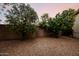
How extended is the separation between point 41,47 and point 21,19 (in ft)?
1.66

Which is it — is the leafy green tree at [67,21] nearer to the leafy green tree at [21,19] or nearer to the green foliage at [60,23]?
the green foliage at [60,23]

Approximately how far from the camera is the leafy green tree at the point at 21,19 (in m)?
1.65

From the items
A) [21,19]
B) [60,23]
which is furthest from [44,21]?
[21,19]

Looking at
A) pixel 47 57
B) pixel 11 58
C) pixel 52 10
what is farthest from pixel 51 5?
pixel 11 58

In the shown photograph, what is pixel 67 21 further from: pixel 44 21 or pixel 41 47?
pixel 41 47

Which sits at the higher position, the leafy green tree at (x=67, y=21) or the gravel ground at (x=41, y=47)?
the leafy green tree at (x=67, y=21)

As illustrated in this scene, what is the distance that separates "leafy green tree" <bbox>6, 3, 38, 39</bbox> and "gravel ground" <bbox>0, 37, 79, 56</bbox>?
153mm

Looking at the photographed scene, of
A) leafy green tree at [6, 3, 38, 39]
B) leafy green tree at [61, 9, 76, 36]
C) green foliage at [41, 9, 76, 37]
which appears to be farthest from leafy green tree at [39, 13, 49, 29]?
leafy green tree at [61, 9, 76, 36]

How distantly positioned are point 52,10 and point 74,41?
0.55m

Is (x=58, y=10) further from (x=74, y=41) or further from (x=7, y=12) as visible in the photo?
(x=7, y=12)

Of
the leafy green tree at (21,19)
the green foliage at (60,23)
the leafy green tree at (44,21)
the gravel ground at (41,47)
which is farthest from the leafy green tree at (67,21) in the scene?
the leafy green tree at (21,19)

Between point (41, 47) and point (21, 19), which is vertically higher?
point (21, 19)

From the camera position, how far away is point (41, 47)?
1660mm

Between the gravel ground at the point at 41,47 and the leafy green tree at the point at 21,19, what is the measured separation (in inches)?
6.0
